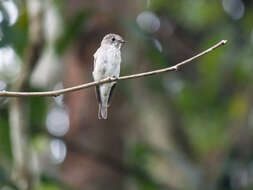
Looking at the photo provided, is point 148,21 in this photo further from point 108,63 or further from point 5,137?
point 108,63

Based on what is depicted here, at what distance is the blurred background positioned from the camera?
6.82 m

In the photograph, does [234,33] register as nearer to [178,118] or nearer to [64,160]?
[178,118]

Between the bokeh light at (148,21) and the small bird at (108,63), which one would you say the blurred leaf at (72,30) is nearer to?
the bokeh light at (148,21)

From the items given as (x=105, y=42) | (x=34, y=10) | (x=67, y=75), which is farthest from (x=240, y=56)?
(x=105, y=42)

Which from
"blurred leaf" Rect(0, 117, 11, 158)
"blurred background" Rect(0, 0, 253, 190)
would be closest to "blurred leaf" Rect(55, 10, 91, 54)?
"blurred background" Rect(0, 0, 253, 190)

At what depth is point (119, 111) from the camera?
8.12 m

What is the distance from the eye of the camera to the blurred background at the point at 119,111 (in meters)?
6.82

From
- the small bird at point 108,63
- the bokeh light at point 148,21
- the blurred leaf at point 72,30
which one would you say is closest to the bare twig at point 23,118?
the blurred leaf at point 72,30

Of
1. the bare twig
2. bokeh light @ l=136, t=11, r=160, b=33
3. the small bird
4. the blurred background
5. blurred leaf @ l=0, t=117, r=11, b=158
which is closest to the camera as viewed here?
the small bird

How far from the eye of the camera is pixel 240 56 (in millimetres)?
9188

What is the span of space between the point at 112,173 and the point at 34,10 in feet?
7.02

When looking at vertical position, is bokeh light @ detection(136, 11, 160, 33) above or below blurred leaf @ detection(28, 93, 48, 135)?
above

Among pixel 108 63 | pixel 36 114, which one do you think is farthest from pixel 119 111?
pixel 108 63

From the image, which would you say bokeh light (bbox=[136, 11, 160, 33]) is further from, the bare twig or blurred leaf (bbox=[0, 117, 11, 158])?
blurred leaf (bbox=[0, 117, 11, 158])
